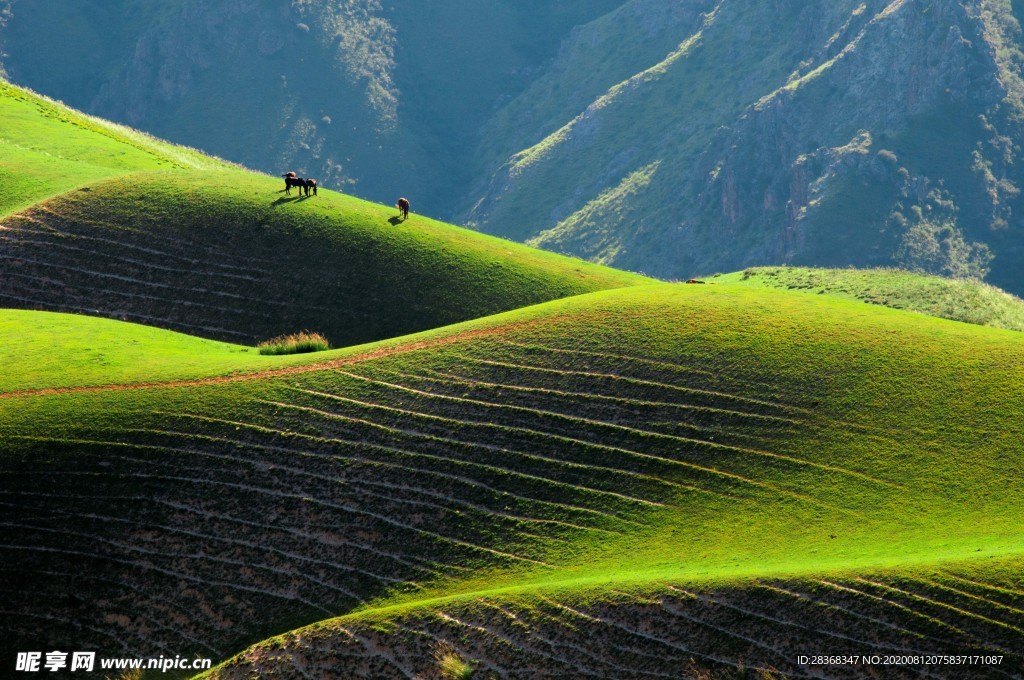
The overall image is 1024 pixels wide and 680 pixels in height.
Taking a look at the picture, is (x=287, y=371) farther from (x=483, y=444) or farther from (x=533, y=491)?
(x=533, y=491)

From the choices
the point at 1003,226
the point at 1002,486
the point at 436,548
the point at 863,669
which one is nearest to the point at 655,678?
the point at 863,669

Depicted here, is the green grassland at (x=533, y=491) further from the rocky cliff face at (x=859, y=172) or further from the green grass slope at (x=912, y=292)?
the rocky cliff face at (x=859, y=172)

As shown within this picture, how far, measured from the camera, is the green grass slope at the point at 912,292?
177ft

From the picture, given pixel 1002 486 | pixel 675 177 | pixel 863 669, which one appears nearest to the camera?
pixel 863 669

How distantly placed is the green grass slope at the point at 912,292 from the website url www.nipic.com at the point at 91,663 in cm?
4013

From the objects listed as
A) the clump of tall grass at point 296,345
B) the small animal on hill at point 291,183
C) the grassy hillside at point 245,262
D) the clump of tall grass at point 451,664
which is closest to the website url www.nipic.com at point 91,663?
the clump of tall grass at point 451,664

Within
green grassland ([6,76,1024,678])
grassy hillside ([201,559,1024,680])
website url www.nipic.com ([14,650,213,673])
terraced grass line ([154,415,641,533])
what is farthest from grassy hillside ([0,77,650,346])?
grassy hillside ([201,559,1024,680])

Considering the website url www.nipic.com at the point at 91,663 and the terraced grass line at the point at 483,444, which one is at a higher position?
the terraced grass line at the point at 483,444

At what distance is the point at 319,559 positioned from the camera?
91.3ft

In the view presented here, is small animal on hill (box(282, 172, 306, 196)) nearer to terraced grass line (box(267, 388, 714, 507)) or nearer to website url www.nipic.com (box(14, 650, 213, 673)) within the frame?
terraced grass line (box(267, 388, 714, 507))

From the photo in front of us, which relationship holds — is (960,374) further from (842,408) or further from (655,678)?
(655,678)

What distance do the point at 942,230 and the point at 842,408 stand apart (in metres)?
154

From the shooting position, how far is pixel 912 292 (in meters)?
57.6

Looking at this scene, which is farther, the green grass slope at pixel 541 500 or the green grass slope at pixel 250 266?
the green grass slope at pixel 250 266
